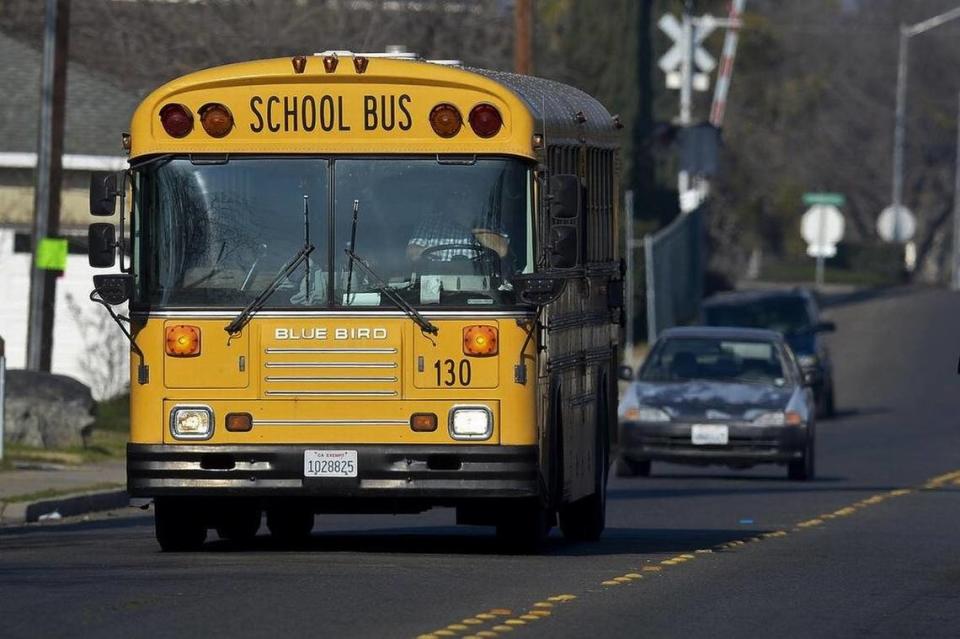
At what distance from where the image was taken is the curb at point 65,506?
18719 millimetres

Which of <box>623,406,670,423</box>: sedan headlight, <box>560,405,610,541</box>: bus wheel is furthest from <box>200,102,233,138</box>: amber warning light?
<box>623,406,670,423</box>: sedan headlight

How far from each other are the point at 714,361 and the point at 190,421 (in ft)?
39.0

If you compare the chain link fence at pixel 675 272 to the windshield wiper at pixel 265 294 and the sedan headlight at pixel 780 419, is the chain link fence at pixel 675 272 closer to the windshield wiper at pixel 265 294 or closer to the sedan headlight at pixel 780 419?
the sedan headlight at pixel 780 419

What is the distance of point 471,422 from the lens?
45.6 ft

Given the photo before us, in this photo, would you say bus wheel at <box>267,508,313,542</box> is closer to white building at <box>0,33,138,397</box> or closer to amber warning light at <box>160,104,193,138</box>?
amber warning light at <box>160,104,193,138</box>

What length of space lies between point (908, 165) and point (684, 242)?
1581 inches

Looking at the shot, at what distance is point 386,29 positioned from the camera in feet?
138

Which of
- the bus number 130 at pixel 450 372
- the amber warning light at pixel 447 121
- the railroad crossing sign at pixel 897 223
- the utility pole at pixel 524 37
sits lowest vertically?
the bus number 130 at pixel 450 372

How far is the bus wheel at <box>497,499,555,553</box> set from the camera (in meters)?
14.7

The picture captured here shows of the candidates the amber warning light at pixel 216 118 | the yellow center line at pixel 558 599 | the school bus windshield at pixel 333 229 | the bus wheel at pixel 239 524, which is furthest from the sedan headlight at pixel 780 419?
the amber warning light at pixel 216 118

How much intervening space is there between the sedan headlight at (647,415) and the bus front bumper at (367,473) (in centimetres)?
1045

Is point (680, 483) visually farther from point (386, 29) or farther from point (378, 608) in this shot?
point (386, 29)

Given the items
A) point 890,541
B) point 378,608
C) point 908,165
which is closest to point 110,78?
point 890,541

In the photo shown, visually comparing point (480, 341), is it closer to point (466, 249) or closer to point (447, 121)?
point (466, 249)
